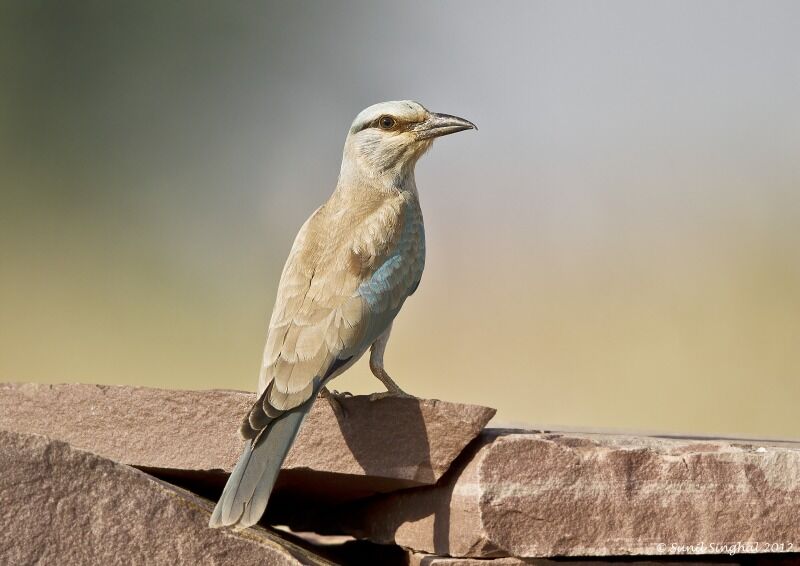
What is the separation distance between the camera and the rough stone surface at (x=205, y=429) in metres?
3.52

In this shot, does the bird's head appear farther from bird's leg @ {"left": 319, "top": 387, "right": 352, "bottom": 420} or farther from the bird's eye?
bird's leg @ {"left": 319, "top": 387, "right": 352, "bottom": 420}

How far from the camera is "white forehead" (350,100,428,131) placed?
16.1 ft

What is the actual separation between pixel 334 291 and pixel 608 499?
119 centimetres

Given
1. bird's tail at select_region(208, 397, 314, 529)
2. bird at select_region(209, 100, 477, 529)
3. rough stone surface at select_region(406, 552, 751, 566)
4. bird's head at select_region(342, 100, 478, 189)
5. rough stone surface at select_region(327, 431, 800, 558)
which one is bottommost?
rough stone surface at select_region(406, 552, 751, 566)

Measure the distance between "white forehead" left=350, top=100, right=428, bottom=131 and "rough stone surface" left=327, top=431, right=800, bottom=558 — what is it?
1828 millimetres

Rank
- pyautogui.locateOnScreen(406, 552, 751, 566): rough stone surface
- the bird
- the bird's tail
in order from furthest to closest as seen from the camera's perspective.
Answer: pyautogui.locateOnScreen(406, 552, 751, 566): rough stone surface → the bird → the bird's tail

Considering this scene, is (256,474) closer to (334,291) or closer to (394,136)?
(334,291)

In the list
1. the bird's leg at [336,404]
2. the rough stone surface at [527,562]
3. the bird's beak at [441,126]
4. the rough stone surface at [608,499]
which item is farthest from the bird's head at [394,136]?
the rough stone surface at [527,562]

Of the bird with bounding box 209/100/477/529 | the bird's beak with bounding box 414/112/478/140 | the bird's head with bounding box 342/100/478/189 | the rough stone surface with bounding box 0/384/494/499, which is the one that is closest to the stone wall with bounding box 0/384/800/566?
the rough stone surface with bounding box 0/384/494/499

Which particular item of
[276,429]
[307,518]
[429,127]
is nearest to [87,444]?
[276,429]

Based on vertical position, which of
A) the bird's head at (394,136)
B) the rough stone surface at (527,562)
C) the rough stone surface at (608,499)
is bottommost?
the rough stone surface at (527,562)

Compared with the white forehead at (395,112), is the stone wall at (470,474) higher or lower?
lower

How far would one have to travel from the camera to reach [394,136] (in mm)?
4879

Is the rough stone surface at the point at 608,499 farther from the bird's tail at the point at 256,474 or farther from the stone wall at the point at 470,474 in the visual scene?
the bird's tail at the point at 256,474
